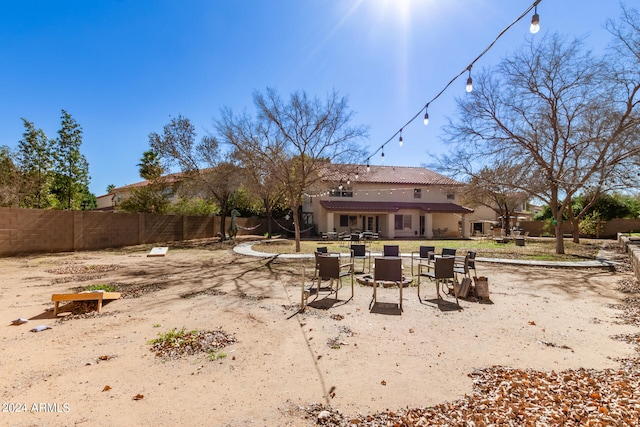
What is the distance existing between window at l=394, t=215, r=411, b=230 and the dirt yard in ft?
68.8

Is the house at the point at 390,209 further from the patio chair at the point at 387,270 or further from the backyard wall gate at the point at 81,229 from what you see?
the patio chair at the point at 387,270

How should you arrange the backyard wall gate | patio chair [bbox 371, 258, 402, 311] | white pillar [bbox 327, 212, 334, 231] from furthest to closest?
white pillar [bbox 327, 212, 334, 231] → the backyard wall gate → patio chair [bbox 371, 258, 402, 311]

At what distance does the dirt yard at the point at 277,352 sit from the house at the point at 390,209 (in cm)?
1999

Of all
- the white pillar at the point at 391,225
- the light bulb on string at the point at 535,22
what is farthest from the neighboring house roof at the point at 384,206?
the light bulb on string at the point at 535,22

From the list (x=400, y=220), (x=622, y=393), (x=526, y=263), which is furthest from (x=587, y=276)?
(x=400, y=220)

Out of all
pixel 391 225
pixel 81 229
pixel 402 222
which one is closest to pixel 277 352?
pixel 81 229

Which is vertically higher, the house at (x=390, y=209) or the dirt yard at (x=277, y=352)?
the house at (x=390, y=209)

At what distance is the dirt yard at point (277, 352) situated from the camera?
2.87 metres

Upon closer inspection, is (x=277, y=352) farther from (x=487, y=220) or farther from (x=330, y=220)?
(x=487, y=220)

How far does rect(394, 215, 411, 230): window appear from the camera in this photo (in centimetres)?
2869

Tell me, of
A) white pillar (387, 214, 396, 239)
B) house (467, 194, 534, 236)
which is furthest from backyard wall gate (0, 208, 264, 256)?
house (467, 194, 534, 236)

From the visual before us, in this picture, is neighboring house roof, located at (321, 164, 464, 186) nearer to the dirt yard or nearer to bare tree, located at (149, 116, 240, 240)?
bare tree, located at (149, 116, 240, 240)

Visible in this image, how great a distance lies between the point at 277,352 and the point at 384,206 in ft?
81.2

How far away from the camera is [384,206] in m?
28.0
